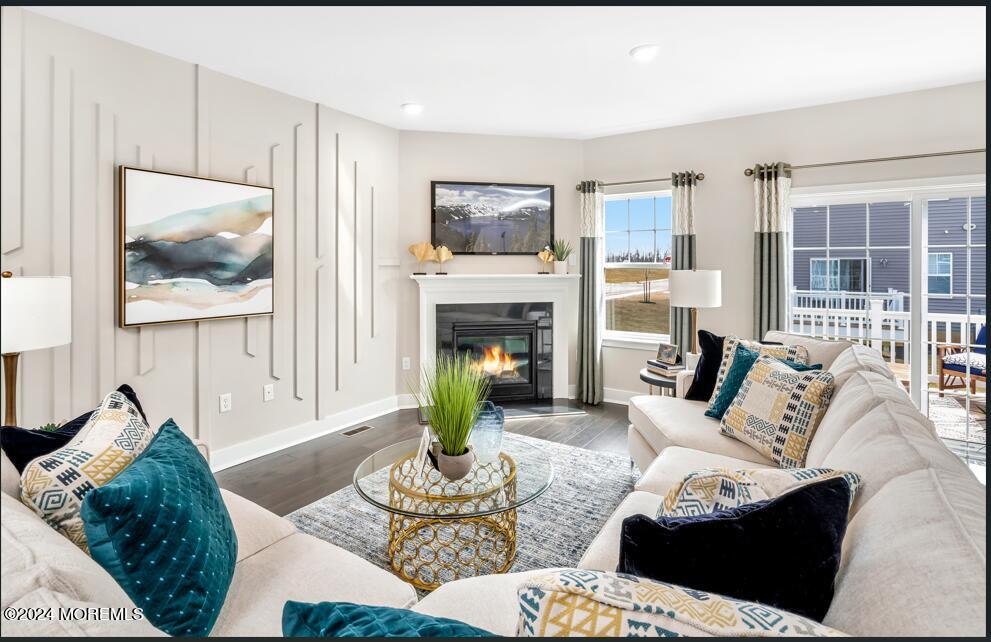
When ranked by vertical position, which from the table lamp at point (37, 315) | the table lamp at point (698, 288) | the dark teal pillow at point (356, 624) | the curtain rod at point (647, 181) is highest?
the curtain rod at point (647, 181)

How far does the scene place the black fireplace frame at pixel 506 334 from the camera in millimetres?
4809

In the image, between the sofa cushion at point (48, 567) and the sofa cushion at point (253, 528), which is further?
the sofa cushion at point (253, 528)

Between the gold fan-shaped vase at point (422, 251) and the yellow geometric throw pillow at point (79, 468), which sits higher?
the gold fan-shaped vase at point (422, 251)

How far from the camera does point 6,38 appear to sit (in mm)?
2314

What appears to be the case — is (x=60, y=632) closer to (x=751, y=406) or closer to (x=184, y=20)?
(x=751, y=406)

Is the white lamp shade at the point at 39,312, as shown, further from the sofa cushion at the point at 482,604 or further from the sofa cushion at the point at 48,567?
the sofa cushion at the point at 482,604

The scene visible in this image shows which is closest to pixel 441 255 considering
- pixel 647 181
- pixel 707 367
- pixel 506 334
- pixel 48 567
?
pixel 506 334

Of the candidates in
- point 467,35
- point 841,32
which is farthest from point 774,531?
point 841,32

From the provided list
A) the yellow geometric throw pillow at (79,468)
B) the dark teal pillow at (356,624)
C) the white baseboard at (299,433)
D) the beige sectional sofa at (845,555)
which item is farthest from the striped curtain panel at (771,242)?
the yellow geometric throw pillow at (79,468)

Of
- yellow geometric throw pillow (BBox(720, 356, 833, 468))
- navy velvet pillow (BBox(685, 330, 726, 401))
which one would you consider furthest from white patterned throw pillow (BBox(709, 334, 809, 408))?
yellow geometric throw pillow (BBox(720, 356, 833, 468))

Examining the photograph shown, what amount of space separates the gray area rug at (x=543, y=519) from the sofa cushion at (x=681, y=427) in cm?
41

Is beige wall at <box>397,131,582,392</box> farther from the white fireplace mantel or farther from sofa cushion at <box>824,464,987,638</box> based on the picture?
sofa cushion at <box>824,464,987,638</box>

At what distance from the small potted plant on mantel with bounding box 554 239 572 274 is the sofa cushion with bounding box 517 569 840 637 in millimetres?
4206

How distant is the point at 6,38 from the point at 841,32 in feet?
13.4
